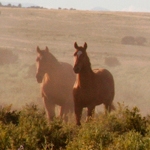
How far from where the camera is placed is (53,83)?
569 inches

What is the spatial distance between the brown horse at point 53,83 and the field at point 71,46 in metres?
8.15

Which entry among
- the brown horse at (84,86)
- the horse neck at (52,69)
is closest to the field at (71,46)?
the horse neck at (52,69)

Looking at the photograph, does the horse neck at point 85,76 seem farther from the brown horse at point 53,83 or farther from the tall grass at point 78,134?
the brown horse at point 53,83

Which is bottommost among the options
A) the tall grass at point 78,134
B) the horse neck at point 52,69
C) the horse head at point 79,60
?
the tall grass at point 78,134

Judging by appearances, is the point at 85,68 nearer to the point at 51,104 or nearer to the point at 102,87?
the point at 102,87

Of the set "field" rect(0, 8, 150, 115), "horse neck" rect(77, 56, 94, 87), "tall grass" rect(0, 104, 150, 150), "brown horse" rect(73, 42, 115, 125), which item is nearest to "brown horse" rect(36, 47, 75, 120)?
"brown horse" rect(73, 42, 115, 125)

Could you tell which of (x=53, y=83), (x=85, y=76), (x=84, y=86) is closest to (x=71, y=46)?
(x=53, y=83)

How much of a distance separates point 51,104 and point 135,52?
34.1 metres

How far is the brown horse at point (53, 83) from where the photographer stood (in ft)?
46.9

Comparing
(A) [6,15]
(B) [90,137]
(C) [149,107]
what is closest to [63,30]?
(A) [6,15]

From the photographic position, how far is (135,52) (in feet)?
157

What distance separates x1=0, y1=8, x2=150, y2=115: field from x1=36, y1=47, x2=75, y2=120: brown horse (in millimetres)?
8147

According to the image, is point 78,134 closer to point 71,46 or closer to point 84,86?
point 84,86

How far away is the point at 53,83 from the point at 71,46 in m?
34.3
